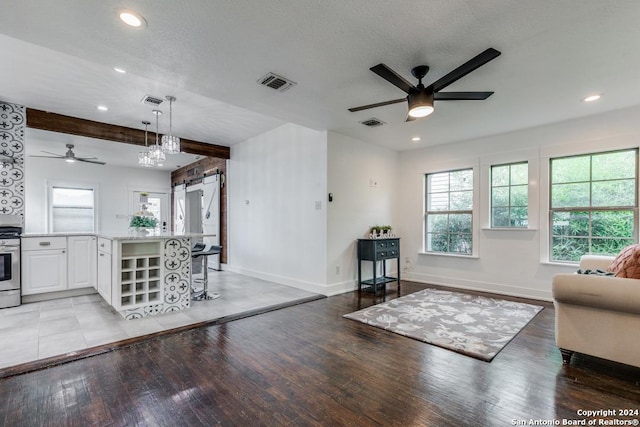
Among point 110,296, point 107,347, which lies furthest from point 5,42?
point 107,347

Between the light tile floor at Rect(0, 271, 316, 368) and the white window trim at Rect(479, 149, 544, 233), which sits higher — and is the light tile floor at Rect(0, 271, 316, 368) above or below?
Answer: below

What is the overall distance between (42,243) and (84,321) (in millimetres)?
1670

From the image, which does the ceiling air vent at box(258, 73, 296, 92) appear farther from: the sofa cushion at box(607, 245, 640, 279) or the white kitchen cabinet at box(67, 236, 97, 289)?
the white kitchen cabinet at box(67, 236, 97, 289)

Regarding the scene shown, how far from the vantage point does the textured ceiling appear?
1990mm

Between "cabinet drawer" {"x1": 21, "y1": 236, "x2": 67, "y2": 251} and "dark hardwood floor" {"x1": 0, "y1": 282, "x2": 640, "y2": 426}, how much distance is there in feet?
8.73

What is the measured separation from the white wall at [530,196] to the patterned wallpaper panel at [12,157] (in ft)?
20.3

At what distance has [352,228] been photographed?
5082 mm

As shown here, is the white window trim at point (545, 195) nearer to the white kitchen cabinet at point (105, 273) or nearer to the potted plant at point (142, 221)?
the potted plant at point (142, 221)

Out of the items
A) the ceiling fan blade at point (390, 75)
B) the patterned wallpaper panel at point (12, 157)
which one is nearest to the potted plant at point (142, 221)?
the patterned wallpaper panel at point (12, 157)

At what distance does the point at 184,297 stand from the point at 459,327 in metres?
3.22

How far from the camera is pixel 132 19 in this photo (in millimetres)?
2057

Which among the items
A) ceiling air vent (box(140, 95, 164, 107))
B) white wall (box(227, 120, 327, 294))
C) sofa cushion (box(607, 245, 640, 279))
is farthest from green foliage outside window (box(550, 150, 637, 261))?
ceiling air vent (box(140, 95, 164, 107))

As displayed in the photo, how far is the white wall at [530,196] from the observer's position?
4.04 meters

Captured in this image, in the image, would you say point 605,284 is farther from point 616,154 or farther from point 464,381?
point 616,154
